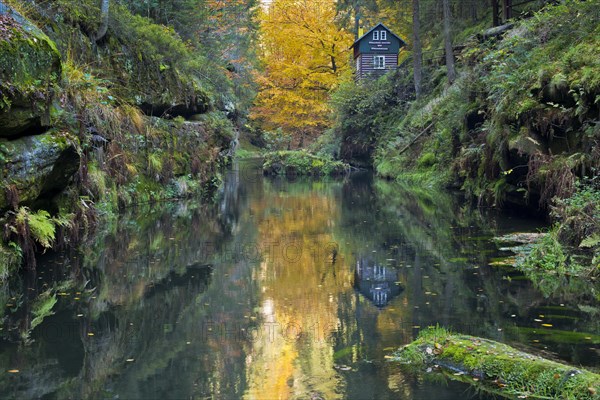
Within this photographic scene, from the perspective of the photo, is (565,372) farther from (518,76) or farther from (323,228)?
(518,76)

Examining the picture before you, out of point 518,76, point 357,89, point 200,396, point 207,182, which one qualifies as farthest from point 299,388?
point 357,89

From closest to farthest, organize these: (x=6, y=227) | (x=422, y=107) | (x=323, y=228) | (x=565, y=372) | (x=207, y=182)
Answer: (x=565, y=372), (x=6, y=227), (x=323, y=228), (x=207, y=182), (x=422, y=107)

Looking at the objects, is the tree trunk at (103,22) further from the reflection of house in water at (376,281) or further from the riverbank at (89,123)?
the reflection of house in water at (376,281)

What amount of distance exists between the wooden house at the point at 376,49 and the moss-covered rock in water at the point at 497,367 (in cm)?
4164

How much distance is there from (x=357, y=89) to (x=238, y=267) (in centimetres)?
2994

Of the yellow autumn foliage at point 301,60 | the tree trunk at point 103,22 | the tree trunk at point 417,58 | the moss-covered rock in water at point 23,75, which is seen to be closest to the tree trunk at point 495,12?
the tree trunk at point 417,58

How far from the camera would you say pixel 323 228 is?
53.4 feet

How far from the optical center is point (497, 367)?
6012 mm

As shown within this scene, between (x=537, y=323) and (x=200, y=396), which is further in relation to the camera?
(x=537, y=323)

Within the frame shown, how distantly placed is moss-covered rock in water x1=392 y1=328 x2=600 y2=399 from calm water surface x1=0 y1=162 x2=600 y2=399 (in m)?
0.26

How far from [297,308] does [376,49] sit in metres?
41.3

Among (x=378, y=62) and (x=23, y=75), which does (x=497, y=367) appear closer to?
(x=23, y=75)

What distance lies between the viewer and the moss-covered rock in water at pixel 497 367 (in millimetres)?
5551

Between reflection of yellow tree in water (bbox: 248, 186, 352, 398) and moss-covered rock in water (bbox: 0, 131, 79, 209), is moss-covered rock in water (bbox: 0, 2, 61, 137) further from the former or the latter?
reflection of yellow tree in water (bbox: 248, 186, 352, 398)
